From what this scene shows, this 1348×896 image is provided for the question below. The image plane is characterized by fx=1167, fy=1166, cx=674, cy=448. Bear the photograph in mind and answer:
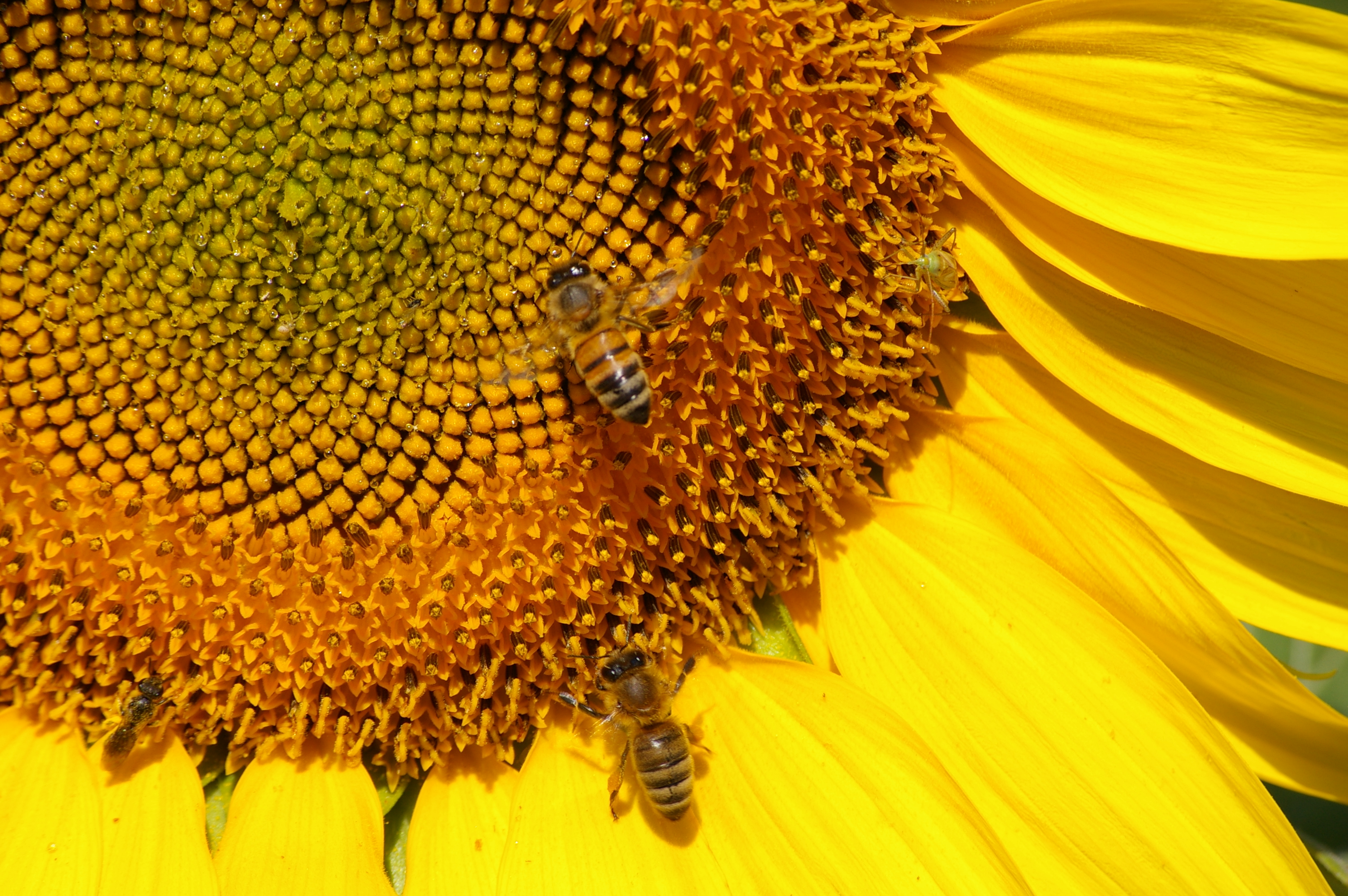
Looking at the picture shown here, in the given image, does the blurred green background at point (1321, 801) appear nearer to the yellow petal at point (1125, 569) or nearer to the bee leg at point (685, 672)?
the yellow petal at point (1125, 569)

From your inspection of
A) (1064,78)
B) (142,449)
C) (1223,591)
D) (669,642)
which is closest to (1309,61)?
(1064,78)

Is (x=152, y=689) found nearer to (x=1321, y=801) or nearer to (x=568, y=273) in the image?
(x=568, y=273)

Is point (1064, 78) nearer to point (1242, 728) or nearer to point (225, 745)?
point (1242, 728)

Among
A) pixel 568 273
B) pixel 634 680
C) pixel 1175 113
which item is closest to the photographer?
pixel 1175 113

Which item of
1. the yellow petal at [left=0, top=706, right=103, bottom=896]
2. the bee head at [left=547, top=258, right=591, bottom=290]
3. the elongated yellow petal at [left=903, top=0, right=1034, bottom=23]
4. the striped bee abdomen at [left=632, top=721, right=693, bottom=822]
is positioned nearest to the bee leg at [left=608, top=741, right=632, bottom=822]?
the striped bee abdomen at [left=632, top=721, right=693, bottom=822]

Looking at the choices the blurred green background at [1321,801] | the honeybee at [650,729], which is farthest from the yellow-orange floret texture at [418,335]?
the blurred green background at [1321,801]

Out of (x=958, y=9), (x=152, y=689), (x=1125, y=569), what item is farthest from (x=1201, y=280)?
(x=152, y=689)

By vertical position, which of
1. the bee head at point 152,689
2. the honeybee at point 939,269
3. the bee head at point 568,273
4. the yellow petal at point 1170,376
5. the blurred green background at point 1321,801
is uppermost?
the bee head at point 568,273
